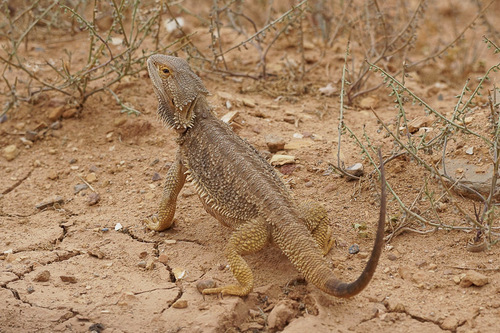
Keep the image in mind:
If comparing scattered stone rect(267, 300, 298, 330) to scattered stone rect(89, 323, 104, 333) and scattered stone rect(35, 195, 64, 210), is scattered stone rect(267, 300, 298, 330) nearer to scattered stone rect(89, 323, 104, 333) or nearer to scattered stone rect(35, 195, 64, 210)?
scattered stone rect(89, 323, 104, 333)

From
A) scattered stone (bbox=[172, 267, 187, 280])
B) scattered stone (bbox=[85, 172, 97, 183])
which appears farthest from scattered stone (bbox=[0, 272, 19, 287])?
scattered stone (bbox=[85, 172, 97, 183])

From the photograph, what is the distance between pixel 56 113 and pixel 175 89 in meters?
2.55

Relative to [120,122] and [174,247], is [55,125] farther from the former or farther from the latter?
[174,247]

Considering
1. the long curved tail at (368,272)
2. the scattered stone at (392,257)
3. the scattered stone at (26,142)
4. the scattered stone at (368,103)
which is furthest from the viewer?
the scattered stone at (368,103)

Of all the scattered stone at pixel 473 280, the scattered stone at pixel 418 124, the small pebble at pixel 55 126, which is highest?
the small pebble at pixel 55 126

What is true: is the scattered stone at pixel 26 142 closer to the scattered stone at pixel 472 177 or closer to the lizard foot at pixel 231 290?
the lizard foot at pixel 231 290

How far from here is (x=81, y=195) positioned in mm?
5590

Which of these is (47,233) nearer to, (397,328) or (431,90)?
(397,328)

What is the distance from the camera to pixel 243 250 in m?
3.98

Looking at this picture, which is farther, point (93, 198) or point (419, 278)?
point (93, 198)

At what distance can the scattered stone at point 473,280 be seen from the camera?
3.74 m

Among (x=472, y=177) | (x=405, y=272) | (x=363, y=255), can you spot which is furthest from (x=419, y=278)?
(x=472, y=177)

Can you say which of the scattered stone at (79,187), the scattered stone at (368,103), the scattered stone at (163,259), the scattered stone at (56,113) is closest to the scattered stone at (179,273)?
the scattered stone at (163,259)

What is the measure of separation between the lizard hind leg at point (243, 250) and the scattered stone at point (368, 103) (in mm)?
3194
